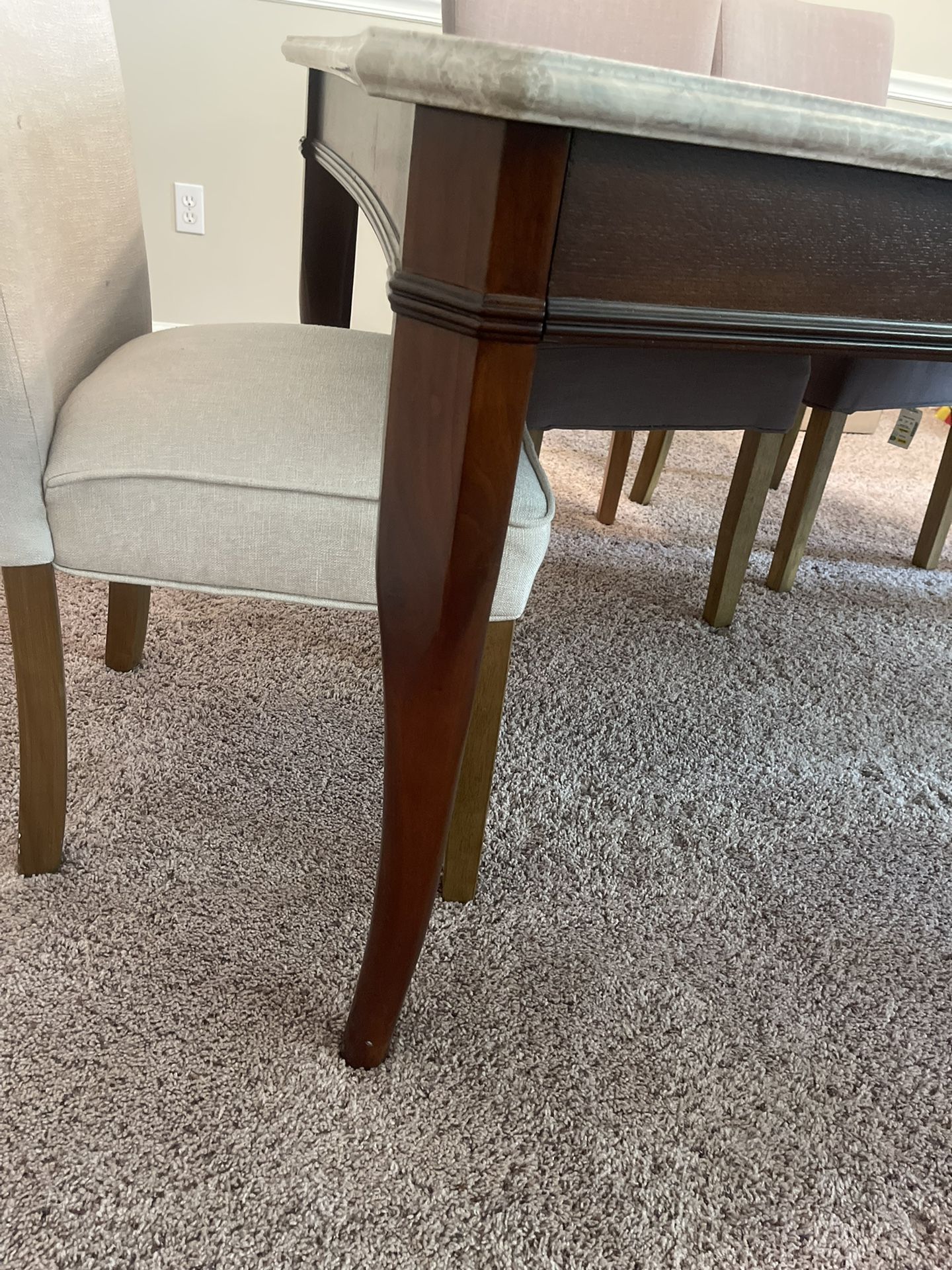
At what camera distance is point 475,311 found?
1.69 feet

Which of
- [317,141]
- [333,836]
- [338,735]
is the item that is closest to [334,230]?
[317,141]

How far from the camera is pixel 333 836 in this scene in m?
1.05

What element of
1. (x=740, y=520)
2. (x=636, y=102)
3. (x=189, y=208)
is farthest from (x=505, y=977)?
(x=189, y=208)

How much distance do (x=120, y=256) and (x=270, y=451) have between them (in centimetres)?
42

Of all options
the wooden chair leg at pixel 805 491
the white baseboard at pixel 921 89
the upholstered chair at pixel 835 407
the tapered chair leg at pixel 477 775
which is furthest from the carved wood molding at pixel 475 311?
the white baseboard at pixel 921 89

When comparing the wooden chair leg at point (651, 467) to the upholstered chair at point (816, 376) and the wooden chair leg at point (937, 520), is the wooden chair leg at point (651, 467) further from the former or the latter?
the wooden chair leg at point (937, 520)

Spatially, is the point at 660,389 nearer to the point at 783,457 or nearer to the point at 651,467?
the point at 651,467

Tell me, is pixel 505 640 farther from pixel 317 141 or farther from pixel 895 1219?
pixel 317 141

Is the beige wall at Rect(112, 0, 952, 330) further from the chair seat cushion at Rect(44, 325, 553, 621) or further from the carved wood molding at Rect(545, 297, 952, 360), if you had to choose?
the carved wood molding at Rect(545, 297, 952, 360)

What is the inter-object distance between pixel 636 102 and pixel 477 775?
62cm

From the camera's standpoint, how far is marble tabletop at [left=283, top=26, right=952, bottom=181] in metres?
0.45

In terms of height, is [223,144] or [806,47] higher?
[806,47]

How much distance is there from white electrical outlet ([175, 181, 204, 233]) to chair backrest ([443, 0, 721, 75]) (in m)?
1.02

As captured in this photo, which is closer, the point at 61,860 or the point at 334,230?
the point at 61,860
